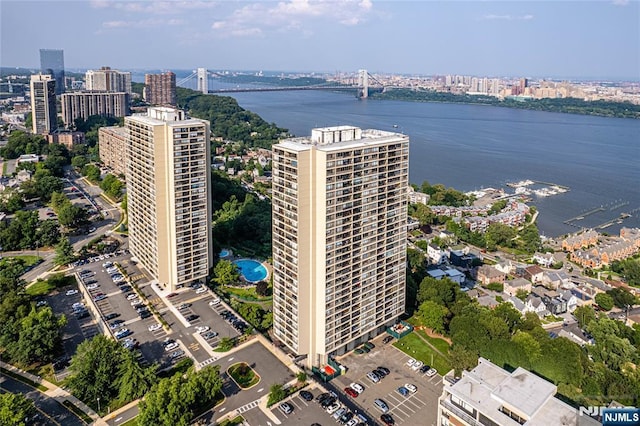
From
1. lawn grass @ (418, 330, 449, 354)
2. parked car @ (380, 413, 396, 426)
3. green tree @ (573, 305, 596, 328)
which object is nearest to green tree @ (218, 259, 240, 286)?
lawn grass @ (418, 330, 449, 354)

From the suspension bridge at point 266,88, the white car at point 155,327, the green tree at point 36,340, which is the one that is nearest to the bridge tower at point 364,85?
the suspension bridge at point 266,88

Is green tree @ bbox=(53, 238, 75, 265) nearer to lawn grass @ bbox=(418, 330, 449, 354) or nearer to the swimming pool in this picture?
the swimming pool

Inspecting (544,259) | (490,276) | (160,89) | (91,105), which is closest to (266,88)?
(160,89)

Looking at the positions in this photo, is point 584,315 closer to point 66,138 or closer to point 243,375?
point 243,375

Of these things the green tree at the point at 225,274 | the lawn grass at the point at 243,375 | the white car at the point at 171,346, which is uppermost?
the green tree at the point at 225,274

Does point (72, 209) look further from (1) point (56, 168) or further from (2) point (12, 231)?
(1) point (56, 168)

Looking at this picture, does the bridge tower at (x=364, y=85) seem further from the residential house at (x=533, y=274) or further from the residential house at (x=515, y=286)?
the residential house at (x=515, y=286)
